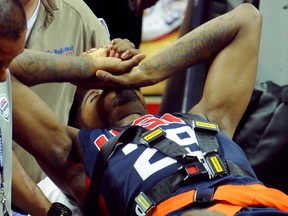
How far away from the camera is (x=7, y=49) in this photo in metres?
1.84

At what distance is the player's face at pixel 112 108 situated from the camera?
2.71 m

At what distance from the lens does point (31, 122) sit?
8.15 ft

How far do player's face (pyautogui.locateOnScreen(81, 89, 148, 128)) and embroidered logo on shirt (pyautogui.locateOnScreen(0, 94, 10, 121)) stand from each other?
61cm

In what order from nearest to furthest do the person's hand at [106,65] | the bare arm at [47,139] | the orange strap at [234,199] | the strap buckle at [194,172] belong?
the orange strap at [234,199] < the strap buckle at [194,172] < the bare arm at [47,139] < the person's hand at [106,65]

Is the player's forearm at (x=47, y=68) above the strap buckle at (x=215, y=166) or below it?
above

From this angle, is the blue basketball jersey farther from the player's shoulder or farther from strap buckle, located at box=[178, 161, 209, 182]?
the player's shoulder

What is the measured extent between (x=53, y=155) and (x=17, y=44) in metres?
0.75

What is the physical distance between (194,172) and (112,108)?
0.49m

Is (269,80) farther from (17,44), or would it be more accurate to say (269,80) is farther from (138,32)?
(17,44)

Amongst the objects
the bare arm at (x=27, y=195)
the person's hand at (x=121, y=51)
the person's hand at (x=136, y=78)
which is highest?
the person's hand at (x=121, y=51)

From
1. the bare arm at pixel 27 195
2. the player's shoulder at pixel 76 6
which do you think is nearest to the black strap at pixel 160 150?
the bare arm at pixel 27 195

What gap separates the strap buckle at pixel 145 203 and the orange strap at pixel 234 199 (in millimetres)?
15

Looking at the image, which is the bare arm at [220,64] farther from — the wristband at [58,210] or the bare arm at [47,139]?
the wristband at [58,210]

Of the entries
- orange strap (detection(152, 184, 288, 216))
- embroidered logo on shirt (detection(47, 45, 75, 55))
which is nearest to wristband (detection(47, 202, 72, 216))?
orange strap (detection(152, 184, 288, 216))
